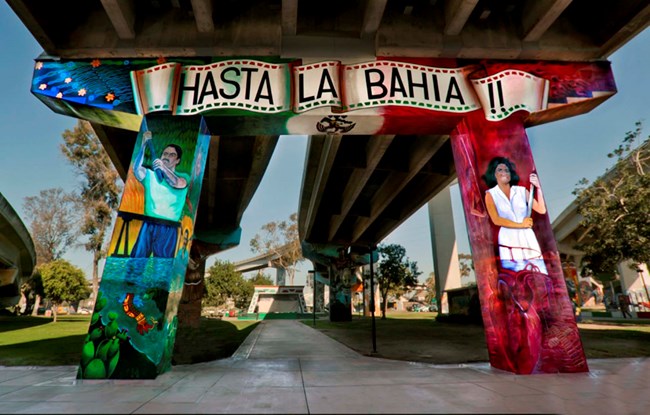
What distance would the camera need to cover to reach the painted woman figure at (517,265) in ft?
24.3

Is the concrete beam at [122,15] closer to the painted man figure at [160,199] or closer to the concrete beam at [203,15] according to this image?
the concrete beam at [203,15]

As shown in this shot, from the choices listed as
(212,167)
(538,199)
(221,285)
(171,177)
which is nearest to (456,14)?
(538,199)

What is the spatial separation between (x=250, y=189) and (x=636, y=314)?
4070cm

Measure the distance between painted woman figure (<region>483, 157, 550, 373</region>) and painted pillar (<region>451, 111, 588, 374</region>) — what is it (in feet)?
0.07

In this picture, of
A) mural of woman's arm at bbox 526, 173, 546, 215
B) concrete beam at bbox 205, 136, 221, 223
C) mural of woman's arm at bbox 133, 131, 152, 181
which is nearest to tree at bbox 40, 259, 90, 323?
concrete beam at bbox 205, 136, 221, 223

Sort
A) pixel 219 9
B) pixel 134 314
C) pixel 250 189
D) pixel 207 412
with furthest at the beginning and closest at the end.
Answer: pixel 250 189 → pixel 219 9 → pixel 134 314 → pixel 207 412

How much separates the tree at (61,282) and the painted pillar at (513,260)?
37.9 meters

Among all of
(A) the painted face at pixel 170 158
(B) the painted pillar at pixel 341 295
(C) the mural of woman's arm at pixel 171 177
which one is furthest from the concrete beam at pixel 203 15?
(B) the painted pillar at pixel 341 295

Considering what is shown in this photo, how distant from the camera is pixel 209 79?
8.94 metres

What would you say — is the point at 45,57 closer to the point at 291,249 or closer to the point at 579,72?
the point at 579,72

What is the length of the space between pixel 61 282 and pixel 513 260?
38.9 m

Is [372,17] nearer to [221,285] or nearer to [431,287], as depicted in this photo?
A: [221,285]

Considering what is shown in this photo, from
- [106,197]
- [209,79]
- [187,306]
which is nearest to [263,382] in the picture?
[209,79]

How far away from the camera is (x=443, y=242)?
45500mm
